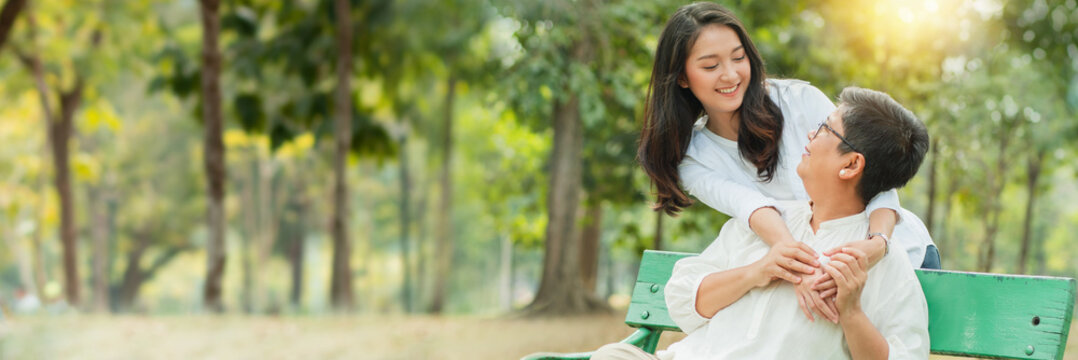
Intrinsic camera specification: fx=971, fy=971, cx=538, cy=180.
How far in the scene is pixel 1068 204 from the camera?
4466cm

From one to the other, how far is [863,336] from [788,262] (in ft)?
0.72

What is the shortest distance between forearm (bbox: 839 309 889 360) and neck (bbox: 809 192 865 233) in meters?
0.26

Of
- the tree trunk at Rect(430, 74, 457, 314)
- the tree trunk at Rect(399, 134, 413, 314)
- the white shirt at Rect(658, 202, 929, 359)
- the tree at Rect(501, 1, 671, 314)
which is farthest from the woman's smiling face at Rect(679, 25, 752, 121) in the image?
the tree trunk at Rect(399, 134, 413, 314)

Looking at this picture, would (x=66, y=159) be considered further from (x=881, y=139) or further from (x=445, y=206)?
(x=881, y=139)

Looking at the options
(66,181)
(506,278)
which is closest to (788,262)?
(66,181)

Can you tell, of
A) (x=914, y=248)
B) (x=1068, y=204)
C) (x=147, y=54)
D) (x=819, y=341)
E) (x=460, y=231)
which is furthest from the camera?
(x=1068, y=204)

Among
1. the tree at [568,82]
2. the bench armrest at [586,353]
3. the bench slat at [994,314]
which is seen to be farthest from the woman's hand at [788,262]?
the tree at [568,82]

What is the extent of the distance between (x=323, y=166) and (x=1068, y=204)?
118 ft

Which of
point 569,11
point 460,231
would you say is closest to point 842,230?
point 569,11

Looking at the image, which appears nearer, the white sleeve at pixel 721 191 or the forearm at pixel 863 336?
the forearm at pixel 863 336

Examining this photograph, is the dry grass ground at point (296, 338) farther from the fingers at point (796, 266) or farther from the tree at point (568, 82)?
the fingers at point (796, 266)

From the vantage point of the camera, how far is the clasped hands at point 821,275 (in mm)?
2035

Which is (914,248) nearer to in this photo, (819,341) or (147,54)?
(819,341)

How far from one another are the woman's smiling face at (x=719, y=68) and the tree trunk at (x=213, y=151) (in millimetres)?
9465
